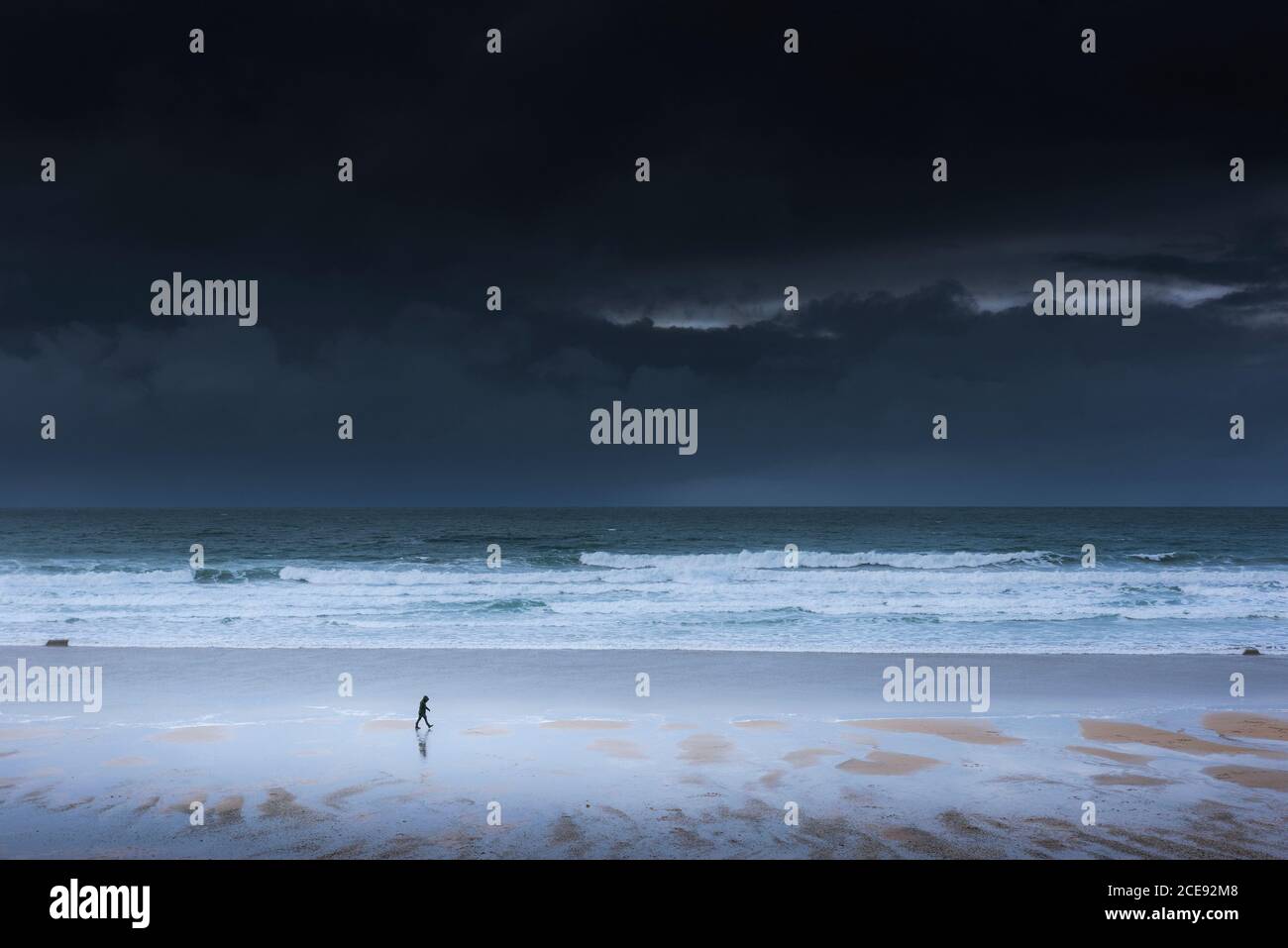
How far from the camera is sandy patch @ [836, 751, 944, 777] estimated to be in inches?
412

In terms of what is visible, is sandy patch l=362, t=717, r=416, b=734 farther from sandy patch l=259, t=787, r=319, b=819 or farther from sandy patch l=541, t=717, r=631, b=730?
sandy patch l=259, t=787, r=319, b=819

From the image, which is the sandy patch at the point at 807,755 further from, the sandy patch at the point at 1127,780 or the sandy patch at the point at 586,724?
the sandy patch at the point at 1127,780

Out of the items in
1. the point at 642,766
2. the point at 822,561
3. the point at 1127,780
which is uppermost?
the point at 642,766

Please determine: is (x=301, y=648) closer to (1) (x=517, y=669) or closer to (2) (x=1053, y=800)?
(1) (x=517, y=669)

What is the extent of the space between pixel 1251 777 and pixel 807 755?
519 centimetres

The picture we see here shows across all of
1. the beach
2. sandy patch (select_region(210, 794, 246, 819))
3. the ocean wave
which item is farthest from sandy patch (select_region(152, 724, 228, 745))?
the ocean wave

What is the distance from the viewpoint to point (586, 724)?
42.2 feet

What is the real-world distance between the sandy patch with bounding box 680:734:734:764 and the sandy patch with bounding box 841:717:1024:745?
2.27m

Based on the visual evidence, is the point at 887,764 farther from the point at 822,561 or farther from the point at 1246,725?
the point at 822,561

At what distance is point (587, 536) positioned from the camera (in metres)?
68.9

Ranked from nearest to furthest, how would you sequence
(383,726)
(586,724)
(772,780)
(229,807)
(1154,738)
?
(229,807) < (772,780) < (1154,738) < (383,726) < (586,724)

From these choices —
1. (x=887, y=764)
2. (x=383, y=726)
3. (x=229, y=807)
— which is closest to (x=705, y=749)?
(x=887, y=764)

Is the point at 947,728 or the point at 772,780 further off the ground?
the point at 772,780
